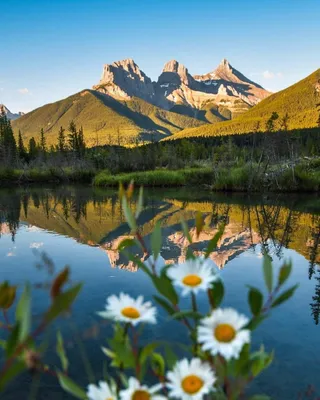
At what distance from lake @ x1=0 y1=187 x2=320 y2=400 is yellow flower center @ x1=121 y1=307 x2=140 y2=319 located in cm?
10

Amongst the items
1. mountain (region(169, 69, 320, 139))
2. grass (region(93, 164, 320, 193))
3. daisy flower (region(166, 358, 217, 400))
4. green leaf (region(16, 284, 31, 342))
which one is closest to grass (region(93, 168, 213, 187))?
grass (region(93, 164, 320, 193))

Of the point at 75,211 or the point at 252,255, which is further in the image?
the point at 75,211

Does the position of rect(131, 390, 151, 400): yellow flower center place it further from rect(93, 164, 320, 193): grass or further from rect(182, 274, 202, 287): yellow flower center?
rect(93, 164, 320, 193): grass

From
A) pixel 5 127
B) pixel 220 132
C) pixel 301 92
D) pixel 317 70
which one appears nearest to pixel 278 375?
pixel 5 127

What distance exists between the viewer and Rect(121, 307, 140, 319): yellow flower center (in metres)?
1.19

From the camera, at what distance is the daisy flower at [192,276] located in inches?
44.1

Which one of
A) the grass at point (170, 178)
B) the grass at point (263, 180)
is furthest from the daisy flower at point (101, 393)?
the grass at point (170, 178)

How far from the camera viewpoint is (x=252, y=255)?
9633 mm

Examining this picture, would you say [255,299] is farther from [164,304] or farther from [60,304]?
[60,304]

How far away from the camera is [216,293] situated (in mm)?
1277

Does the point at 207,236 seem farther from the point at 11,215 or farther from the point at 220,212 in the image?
the point at 11,215

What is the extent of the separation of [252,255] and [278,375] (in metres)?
5.54

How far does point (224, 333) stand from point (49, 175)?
50.6 m

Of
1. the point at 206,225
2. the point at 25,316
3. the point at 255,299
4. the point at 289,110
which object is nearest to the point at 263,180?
the point at 206,225
